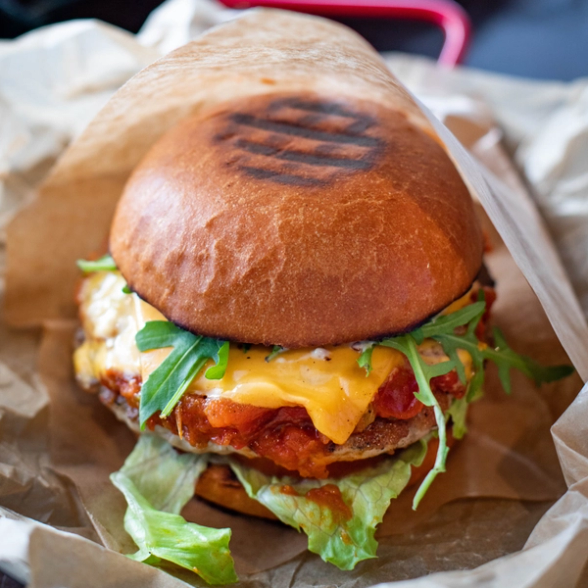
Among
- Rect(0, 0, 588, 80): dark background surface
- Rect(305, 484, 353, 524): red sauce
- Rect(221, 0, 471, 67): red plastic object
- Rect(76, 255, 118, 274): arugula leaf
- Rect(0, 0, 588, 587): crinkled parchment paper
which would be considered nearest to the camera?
Rect(0, 0, 588, 587): crinkled parchment paper

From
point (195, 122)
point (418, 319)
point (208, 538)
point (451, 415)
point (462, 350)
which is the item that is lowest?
point (208, 538)

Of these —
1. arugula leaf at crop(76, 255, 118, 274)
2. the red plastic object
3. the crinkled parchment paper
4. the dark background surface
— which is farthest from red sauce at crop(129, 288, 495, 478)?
the dark background surface

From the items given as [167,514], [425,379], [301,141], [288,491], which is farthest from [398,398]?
[301,141]

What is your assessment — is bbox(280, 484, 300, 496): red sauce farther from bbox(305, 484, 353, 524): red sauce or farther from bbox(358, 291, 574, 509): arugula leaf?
bbox(358, 291, 574, 509): arugula leaf

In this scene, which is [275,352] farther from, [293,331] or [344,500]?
[344,500]

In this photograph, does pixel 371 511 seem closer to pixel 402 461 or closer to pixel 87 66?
pixel 402 461

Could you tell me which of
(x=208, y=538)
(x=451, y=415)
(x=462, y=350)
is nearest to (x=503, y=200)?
(x=462, y=350)

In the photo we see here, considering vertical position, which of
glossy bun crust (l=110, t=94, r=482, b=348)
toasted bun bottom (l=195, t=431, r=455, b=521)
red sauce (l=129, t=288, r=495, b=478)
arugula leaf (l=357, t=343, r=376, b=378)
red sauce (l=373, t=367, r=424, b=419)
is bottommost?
toasted bun bottom (l=195, t=431, r=455, b=521)

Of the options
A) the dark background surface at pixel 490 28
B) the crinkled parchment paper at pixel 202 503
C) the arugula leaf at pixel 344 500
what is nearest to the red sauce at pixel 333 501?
the arugula leaf at pixel 344 500
